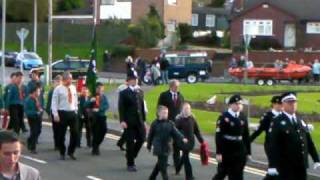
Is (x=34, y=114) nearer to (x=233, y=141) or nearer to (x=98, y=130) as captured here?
(x=98, y=130)

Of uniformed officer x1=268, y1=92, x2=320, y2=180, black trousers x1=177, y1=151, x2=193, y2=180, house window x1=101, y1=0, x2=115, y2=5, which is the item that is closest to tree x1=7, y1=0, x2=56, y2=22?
house window x1=101, y1=0, x2=115, y2=5

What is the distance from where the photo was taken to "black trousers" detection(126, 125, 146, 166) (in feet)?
61.0

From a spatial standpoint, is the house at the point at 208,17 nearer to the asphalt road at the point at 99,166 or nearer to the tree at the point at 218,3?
the tree at the point at 218,3

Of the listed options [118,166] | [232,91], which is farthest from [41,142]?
[232,91]

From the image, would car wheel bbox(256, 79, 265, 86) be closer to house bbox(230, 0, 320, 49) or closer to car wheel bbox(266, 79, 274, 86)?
car wheel bbox(266, 79, 274, 86)

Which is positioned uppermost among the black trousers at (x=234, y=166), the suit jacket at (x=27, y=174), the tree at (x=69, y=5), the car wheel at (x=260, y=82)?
the tree at (x=69, y=5)

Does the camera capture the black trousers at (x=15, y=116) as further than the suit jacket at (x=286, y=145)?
Yes

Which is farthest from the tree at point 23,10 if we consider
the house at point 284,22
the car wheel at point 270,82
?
the car wheel at point 270,82

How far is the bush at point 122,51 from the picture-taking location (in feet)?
250

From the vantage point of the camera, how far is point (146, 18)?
7994cm

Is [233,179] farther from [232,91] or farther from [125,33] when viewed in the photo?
[125,33]

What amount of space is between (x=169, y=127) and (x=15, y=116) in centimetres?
784

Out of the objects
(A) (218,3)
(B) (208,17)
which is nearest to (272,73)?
(B) (208,17)

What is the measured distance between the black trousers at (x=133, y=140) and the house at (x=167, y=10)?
65.2 meters
